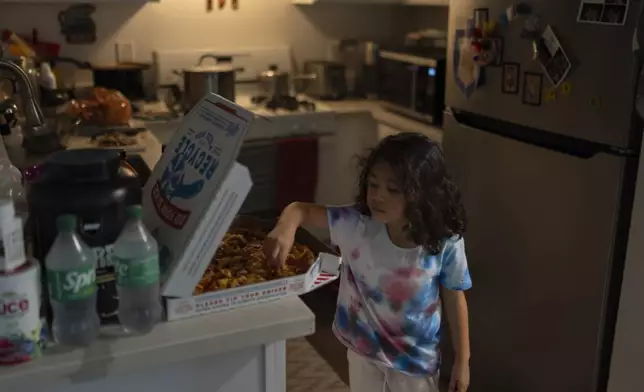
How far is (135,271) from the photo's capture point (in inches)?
35.1

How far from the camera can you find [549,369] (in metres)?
2.05

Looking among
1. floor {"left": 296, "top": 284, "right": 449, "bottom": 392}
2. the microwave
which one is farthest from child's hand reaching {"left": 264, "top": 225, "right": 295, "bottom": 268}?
the microwave

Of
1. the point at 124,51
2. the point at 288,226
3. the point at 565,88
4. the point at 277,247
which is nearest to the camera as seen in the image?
the point at 277,247

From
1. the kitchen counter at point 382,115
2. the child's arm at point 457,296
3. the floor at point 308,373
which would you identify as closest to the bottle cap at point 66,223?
the child's arm at point 457,296

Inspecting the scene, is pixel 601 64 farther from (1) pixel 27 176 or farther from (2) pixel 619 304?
(1) pixel 27 176

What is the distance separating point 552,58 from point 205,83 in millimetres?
1672

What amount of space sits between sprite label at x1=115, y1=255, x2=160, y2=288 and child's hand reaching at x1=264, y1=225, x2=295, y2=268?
243 mm

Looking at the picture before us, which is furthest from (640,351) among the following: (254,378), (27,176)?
(27,176)

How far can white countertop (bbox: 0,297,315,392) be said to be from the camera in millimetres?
868

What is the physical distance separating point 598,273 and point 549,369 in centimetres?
39

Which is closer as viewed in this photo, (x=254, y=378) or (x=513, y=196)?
(x=254, y=378)

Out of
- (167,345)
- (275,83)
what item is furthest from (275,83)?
(167,345)

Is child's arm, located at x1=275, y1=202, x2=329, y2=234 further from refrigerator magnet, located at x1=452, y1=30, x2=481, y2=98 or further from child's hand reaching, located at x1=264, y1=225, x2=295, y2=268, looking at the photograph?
refrigerator magnet, located at x1=452, y1=30, x2=481, y2=98

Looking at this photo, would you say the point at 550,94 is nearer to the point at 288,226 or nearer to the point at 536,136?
the point at 536,136
